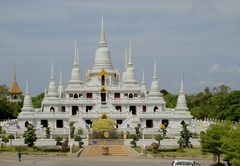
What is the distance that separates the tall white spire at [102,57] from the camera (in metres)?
98.5

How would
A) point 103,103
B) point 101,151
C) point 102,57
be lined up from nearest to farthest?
1. point 101,151
2. point 103,103
3. point 102,57

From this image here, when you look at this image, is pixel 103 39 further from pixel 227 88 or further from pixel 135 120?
pixel 227 88

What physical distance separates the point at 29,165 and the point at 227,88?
105 metres

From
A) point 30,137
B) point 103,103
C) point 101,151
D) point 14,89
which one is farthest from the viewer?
point 14,89

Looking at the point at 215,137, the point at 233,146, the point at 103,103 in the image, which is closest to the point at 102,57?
the point at 103,103

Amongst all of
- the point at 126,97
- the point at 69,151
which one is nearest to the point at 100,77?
the point at 126,97

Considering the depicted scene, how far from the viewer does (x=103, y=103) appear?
9006 centimetres

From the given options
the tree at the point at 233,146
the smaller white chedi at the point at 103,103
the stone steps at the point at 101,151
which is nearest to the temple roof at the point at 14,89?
the smaller white chedi at the point at 103,103

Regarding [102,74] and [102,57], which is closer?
[102,74]

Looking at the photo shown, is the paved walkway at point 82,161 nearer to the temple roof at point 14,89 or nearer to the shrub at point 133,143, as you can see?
the shrub at point 133,143

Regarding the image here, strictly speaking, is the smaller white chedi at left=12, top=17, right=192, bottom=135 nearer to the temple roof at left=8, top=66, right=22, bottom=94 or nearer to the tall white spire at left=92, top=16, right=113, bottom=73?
the tall white spire at left=92, top=16, right=113, bottom=73

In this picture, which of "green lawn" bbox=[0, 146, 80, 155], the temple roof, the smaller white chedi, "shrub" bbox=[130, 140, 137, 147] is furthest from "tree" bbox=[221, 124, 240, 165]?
the temple roof

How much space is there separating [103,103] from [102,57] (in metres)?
12.1

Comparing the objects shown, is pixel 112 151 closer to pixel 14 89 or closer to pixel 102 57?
pixel 102 57
